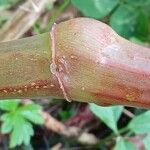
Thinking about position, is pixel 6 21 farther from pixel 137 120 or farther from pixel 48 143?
pixel 137 120

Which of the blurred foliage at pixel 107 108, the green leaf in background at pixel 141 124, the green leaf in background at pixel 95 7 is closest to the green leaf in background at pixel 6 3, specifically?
the blurred foliage at pixel 107 108

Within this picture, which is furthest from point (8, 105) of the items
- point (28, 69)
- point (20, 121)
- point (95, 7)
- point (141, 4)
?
point (28, 69)

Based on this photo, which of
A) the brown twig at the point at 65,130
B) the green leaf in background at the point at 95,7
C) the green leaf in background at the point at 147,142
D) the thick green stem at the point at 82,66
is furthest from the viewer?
the green leaf in background at the point at 95,7

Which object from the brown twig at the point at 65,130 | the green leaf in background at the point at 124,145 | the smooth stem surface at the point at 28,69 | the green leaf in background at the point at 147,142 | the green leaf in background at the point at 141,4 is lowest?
the brown twig at the point at 65,130

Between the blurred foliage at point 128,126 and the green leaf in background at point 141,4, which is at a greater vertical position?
the green leaf in background at point 141,4

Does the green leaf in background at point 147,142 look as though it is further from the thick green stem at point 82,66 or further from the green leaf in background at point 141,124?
the thick green stem at point 82,66

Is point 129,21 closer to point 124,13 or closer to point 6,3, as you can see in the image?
point 124,13

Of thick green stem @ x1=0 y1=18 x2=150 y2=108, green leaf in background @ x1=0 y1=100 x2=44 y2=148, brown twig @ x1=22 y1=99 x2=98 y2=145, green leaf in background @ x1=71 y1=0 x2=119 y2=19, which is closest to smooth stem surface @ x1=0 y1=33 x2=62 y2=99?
thick green stem @ x1=0 y1=18 x2=150 y2=108
